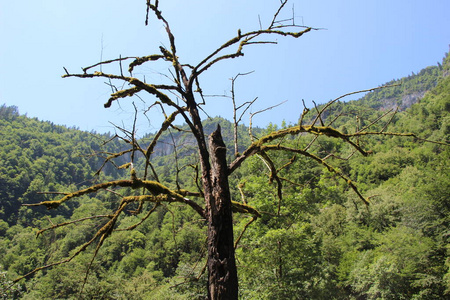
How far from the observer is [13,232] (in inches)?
2840

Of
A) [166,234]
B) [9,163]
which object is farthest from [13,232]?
[166,234]

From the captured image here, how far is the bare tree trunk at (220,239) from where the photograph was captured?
2.30 meters

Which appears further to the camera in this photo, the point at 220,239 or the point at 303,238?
the point at 303,238

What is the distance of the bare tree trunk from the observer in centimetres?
230

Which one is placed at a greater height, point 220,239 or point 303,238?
point 220,239

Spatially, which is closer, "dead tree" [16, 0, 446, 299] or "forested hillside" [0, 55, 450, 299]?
"dead tree" [16, 0, 446, 299]

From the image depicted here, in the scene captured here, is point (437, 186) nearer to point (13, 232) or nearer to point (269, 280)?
point (269, 280)

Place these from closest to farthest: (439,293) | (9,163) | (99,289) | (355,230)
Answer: (439,293) < (99,289) < (355,230) < (9,163)

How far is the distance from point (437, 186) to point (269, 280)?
1610cm

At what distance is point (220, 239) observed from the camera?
2.42 m

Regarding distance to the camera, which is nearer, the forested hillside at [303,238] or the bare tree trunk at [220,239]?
the bare tree trunk at [220,239]

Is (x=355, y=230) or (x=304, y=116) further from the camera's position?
(x=355, y=230)

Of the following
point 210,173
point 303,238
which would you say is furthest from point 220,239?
point 303,238

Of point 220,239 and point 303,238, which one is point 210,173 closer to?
point 220,239
